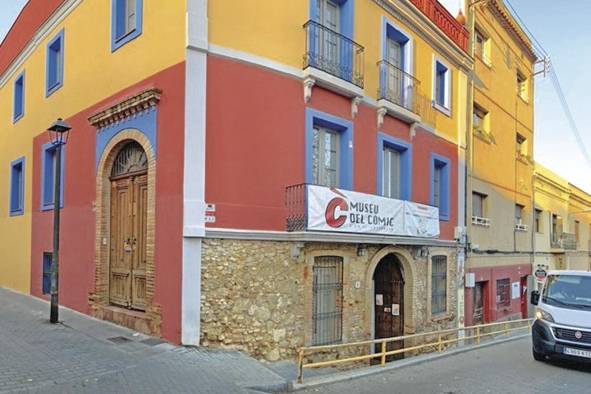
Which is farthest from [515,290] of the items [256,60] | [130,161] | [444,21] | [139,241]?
[130,161]

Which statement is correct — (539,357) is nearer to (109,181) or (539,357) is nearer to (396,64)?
(396,64)

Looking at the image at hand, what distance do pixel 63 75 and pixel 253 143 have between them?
6407 millimetres

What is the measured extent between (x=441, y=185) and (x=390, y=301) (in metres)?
4.36

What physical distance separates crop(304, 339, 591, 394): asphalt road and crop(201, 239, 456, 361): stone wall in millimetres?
1952

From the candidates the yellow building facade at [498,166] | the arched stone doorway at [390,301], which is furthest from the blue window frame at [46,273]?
the yellow building facade at [498,166]

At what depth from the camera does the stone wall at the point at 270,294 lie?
8609mm

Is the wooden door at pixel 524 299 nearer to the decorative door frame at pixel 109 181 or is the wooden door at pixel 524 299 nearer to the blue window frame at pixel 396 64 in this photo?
the blue window frame at pixel 396 64

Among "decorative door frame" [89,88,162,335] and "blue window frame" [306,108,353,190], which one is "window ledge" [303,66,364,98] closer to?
"blue window frame" [306,108,353,190]

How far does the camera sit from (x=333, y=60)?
11.2 m

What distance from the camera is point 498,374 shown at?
28.2 ft

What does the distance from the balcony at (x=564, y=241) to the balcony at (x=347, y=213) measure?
16.5m

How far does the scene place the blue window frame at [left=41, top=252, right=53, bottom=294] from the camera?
13250 millimetres

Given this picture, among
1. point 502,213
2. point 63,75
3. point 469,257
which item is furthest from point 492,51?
point 63,75

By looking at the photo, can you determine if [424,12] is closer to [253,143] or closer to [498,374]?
[253,143]
